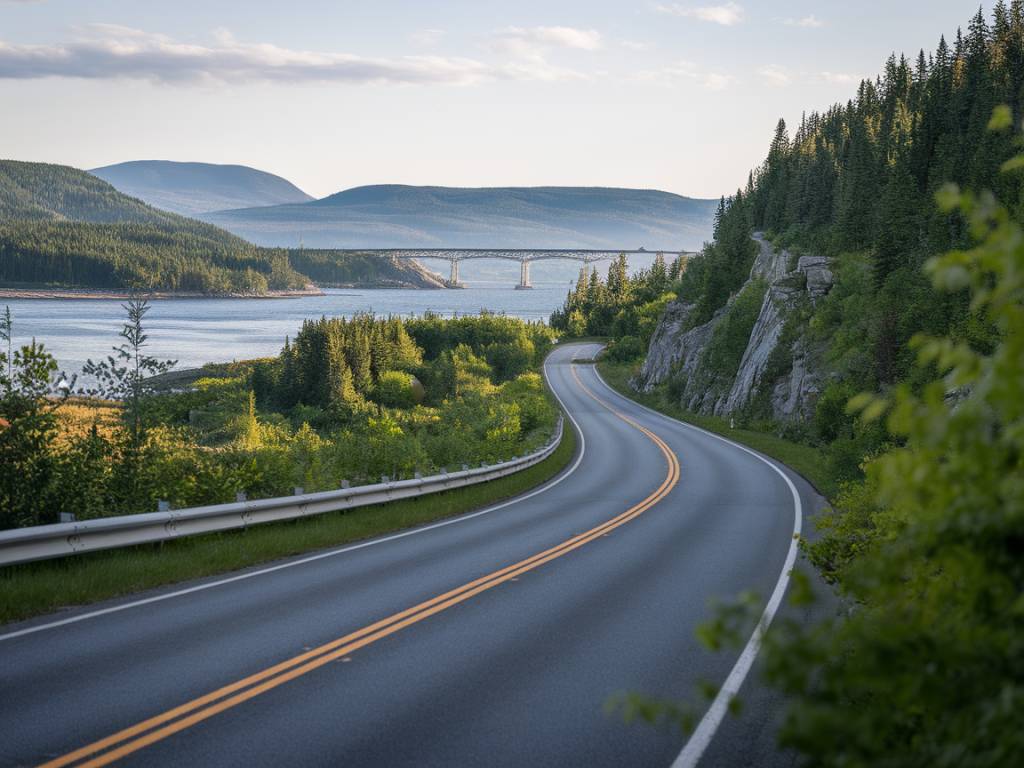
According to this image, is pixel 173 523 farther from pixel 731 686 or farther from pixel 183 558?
pixel 731 686

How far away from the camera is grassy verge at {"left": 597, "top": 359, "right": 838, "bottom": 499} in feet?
88.6

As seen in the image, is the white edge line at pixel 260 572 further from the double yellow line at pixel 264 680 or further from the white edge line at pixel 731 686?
the white edge line at pixel 731 686

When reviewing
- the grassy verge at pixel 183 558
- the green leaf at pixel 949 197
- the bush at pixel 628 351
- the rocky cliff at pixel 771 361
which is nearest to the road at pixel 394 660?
the grassy verge at pixel 183 558

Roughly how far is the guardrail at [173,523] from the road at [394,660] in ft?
3.62

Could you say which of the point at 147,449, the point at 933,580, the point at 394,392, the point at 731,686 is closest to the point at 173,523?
the point at 147,449

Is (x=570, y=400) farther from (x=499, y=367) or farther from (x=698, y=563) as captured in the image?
(x=698, y=563)

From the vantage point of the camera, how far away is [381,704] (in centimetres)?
708

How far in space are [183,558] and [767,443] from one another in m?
30.5

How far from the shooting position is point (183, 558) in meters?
11.8

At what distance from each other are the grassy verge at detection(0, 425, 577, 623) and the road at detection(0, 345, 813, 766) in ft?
1.29

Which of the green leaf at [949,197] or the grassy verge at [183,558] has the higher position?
the green leaf at [949,197]

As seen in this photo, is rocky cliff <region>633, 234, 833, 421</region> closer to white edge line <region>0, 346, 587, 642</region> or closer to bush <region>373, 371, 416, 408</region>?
white edge line <region>0, 346, 587, 642</region>

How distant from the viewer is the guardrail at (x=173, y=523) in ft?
32.7

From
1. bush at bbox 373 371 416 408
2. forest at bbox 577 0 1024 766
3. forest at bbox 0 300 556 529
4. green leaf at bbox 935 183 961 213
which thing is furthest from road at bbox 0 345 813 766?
bush at bbox 373 371 416 408
